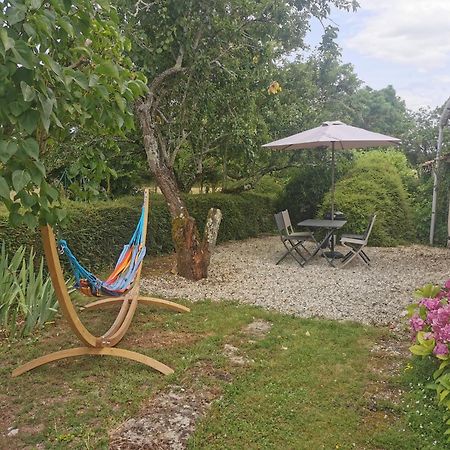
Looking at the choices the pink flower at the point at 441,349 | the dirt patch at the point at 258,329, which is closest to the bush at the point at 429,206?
the dirt patch at the point at 258,329

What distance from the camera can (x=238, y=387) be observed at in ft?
Result: 10.8

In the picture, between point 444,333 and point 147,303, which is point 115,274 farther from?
point 444,333

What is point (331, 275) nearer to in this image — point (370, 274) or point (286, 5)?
point (370, 274)

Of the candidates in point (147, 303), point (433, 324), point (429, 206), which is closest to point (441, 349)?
point (433, 324)

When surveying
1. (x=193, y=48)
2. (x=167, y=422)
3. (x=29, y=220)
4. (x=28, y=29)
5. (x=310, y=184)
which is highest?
(x=193, y=48)

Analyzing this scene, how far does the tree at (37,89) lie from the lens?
1.52 m

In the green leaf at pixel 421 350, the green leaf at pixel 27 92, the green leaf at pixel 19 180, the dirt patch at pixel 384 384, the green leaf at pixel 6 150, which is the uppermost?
the green leaf at pixel 27 92

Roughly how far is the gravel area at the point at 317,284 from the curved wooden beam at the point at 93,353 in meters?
1.95

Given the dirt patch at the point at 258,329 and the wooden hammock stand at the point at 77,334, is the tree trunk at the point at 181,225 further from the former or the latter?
the wooden hammock stand at the point at 77,334

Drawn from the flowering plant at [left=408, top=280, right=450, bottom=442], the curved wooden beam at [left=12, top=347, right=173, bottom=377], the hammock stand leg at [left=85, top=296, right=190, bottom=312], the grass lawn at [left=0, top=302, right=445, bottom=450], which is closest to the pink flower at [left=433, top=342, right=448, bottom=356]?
the flowering plant at [left=408, top=280, right=450, bottom=442]

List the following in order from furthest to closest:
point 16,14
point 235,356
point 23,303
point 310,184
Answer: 1. point 310,184
2. point 23,303
3. point 235,356
4. point 16,14

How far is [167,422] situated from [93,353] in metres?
1.05

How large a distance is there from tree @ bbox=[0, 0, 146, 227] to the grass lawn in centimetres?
151

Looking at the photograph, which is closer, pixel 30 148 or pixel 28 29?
pixel 28 29
